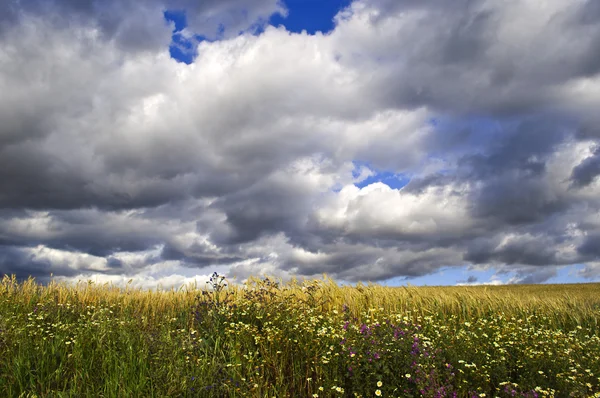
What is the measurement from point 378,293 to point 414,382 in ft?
23.1

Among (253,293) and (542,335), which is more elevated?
(253,293)

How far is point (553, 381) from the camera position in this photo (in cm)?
763

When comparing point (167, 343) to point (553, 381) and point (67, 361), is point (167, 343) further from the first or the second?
point (553, 381)

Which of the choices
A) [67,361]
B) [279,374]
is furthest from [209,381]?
[67,361]

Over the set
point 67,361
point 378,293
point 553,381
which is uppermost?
point 378,293

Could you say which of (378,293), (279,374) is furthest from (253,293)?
(279,374)

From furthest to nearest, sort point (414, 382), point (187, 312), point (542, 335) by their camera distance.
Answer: point (187, 312), point (542, 335), point (414, 382)

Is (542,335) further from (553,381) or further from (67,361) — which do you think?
(67,361)

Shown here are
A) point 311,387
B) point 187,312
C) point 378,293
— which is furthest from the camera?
point 378,293

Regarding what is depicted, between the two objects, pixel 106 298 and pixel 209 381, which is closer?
pixel 209 381

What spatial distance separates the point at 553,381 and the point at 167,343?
6.86m

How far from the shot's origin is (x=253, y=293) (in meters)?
12.3

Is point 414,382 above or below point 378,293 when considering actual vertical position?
below

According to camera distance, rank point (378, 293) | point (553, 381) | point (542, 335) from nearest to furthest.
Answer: point (553, 381), point (542, 335), point (378, 293)
